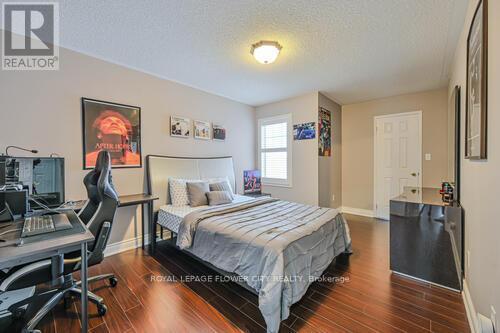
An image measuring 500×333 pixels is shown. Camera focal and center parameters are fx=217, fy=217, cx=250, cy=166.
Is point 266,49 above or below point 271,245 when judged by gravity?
above

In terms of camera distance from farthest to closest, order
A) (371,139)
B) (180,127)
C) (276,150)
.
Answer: (276,150), (371,139), (180,127)

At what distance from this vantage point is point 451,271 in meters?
2.06

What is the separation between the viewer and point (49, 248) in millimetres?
1203

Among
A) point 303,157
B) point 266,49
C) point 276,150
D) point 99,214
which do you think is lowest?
point 99,214

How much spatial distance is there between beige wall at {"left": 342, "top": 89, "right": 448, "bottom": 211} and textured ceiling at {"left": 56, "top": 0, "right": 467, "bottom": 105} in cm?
59

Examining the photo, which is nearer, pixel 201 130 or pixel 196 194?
pixel 196 194

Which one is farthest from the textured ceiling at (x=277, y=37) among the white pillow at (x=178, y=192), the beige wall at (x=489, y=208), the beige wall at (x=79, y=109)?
the white pillow at (x=178, y=192)

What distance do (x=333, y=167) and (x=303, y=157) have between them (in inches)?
37.5

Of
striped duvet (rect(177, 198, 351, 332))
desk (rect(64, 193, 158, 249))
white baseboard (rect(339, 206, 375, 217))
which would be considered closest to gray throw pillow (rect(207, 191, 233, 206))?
striped duvet (rect(177, 198, 351, 332))

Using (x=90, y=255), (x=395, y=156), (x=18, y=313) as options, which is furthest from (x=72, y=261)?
(x=395, y=156)

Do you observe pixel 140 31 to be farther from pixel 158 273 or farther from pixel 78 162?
pixel 158 273

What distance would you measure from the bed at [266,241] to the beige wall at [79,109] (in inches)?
16.4

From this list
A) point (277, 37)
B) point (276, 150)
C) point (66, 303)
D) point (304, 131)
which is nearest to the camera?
point (66, 303)

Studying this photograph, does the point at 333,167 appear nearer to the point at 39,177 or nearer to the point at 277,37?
the point at 277,37
